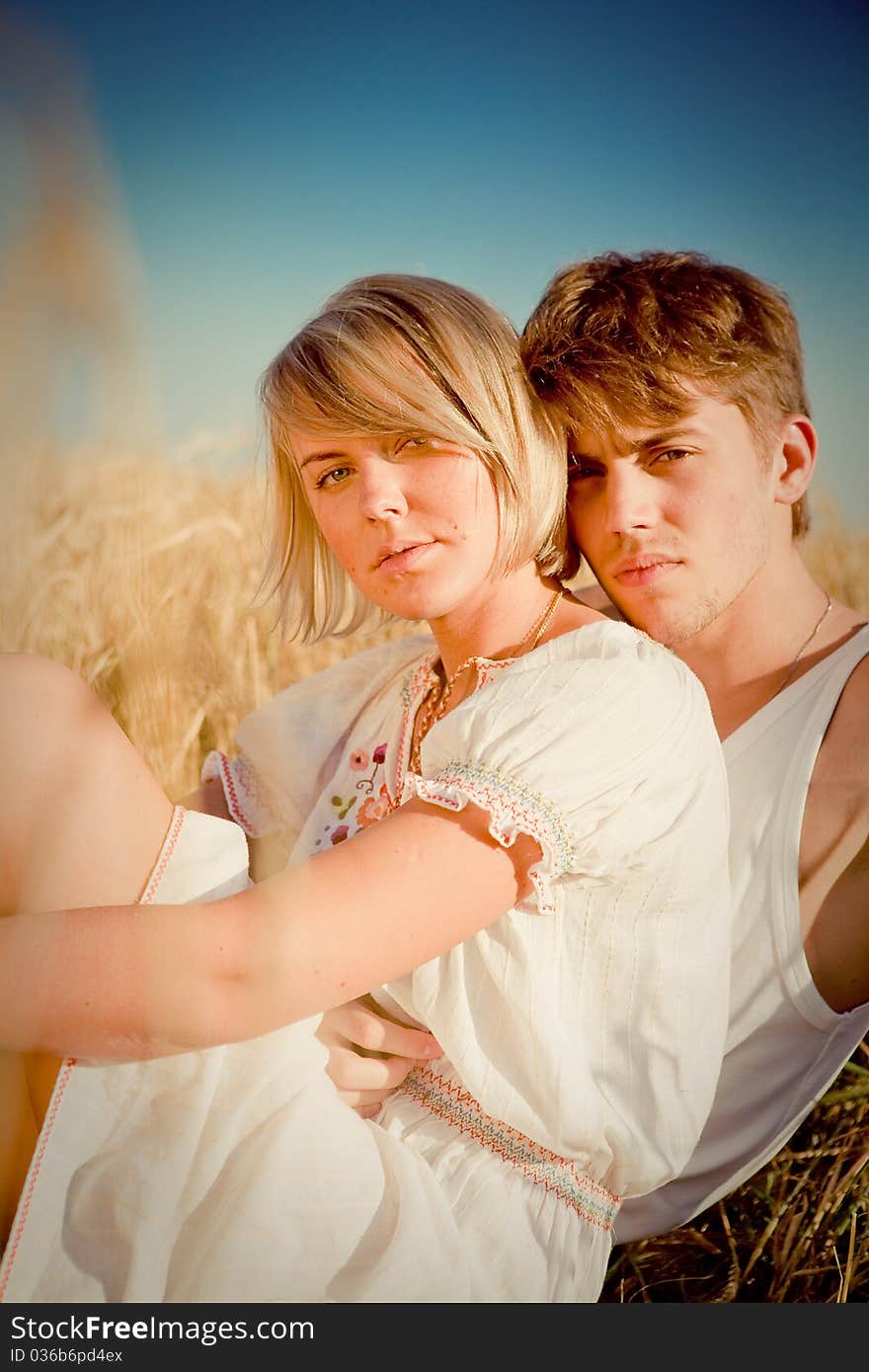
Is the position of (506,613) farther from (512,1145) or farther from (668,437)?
(512,1145)

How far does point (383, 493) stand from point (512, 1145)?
746 mm

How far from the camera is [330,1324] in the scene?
4.39 feet

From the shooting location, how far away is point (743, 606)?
1670 mm

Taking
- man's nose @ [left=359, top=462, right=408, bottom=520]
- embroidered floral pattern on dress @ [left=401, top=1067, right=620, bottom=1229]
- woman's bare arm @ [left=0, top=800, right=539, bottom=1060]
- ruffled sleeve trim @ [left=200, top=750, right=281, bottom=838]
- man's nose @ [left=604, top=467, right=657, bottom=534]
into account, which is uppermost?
man's nose @ [left=359, top=462, right=408, bottom=520]

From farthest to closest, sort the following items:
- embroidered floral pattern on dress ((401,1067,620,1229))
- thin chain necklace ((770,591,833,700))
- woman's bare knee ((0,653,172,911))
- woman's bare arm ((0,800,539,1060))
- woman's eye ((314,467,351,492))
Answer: thin chain necklace ((770,591,833,700)) → woman's eye ((314,467,351,492)) → embroidered floral pattern on dress ((401,1067,620,1229)) → woman's bare knee ((0,653,172,911)) → woman's bare arm ((0,800,539,1060))

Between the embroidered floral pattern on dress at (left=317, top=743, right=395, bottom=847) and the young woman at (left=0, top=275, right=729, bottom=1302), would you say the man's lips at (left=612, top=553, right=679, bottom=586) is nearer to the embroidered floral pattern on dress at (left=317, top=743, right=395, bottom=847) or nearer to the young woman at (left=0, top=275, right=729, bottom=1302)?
the young woman at (left=0, top=275, right=729, bottom=1302)

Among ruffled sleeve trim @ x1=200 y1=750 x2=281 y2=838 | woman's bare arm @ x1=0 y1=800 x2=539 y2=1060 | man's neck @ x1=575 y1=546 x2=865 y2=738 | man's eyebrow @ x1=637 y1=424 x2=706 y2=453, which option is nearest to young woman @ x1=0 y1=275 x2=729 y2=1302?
woman's bare arm @ x1=0 y1=800 x2=539 y2=1060

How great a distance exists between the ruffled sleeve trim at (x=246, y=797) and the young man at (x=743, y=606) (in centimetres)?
62

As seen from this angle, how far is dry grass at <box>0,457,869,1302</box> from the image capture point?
172 centimetres

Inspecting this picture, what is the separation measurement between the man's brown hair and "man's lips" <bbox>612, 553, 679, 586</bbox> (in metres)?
0.17

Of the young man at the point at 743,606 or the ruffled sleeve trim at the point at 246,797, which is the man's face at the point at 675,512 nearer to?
the young man at the point at 743,606

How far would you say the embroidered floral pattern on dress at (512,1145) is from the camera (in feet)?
4.47

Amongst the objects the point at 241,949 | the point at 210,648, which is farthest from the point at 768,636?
the point at 210,648

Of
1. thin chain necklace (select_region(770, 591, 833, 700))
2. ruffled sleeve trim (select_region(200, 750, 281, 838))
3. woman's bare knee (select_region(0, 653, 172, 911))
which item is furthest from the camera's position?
ruffled sleeve trim (select_region(200, 750, 281, 838))
